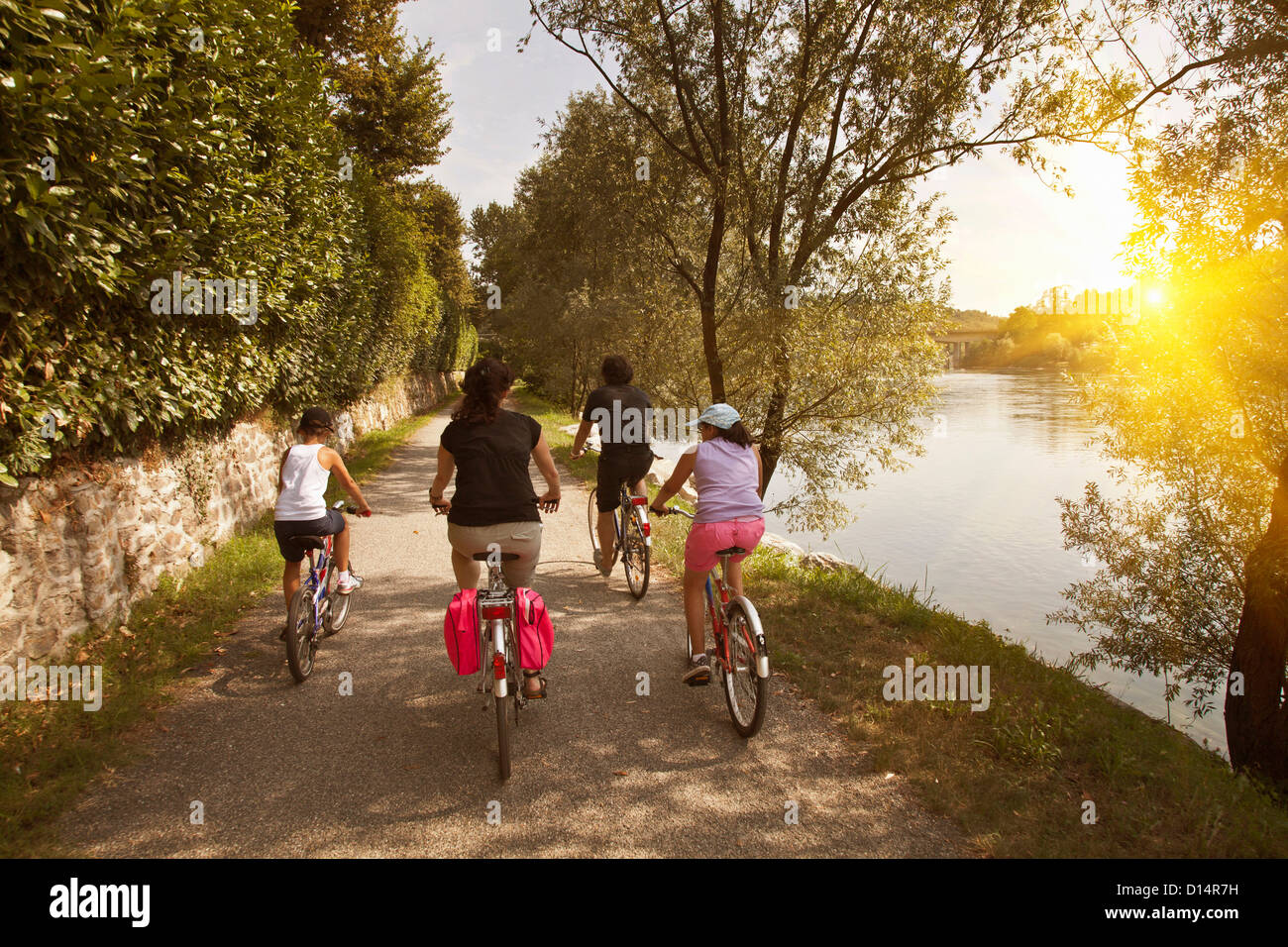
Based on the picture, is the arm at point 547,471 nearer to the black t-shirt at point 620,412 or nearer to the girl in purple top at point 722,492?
the girl in purple top at point 722,492

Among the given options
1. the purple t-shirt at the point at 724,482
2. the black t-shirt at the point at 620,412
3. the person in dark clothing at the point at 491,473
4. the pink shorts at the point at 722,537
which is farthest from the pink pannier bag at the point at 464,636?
the black t-shirt at the point at 620,412

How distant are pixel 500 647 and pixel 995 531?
1648 centimetres

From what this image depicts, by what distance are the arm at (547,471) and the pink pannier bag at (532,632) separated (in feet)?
2.03

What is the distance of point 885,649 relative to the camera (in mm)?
5824

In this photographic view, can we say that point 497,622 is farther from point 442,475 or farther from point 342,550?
point 342,550

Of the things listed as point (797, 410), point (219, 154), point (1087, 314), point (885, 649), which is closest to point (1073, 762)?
point (885, 649)

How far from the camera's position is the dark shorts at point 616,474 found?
7.07 metres

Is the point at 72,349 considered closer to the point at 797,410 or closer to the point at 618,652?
the point at 618,652

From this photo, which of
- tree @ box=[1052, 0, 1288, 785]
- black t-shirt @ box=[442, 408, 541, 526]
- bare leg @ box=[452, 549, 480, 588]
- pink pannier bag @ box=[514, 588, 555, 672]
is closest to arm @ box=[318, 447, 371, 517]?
bare leg @ box=[452, 549, 480, 588]

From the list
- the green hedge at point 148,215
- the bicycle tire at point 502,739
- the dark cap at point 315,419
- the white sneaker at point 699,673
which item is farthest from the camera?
the dark cap at point 315,419

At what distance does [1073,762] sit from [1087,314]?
6771 mm

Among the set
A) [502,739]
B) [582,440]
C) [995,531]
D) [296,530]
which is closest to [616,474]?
[582,440]

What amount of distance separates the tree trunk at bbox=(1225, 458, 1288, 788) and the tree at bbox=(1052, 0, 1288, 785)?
0.01 m

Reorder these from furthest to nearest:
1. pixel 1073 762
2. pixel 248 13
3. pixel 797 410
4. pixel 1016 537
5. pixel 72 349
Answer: pixel 1016 537 → pixel 797 410 → pixel 248 13 → pixel 72 349 → pixel 1073 762
